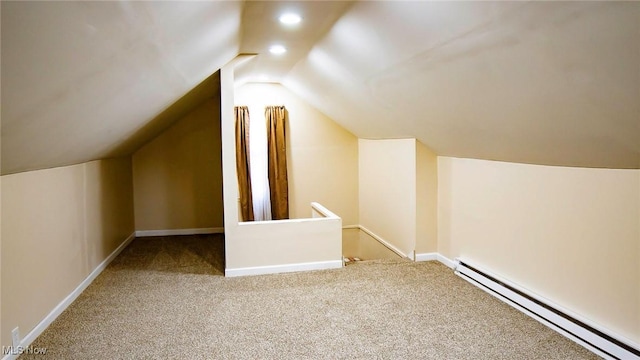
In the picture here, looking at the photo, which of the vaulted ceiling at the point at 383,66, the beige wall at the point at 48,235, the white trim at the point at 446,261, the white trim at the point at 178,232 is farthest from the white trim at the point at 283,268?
the white trim at the point at 178,232

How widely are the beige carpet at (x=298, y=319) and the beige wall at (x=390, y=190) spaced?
0.59 metres

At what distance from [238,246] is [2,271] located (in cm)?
192

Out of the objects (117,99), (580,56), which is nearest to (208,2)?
(117,99)

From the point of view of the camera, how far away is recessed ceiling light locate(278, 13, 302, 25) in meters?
2.85

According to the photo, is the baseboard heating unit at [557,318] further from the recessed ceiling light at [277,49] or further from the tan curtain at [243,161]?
the tan curtain at [243,161]

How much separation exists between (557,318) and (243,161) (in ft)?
13.2

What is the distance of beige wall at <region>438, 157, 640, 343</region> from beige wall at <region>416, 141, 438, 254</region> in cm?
42

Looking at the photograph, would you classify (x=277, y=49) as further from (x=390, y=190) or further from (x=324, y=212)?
(x=390, y=190)

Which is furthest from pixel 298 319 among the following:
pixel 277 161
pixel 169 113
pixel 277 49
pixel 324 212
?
pixel 277 161

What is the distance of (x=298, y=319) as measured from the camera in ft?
9.84

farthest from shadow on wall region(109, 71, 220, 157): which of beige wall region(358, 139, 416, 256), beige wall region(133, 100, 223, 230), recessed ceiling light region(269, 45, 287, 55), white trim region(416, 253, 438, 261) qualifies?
white trim region(416, 253, 438, 261)

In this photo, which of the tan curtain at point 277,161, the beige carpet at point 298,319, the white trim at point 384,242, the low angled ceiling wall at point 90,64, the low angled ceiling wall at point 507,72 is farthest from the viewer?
the tan curtain at point 277,161

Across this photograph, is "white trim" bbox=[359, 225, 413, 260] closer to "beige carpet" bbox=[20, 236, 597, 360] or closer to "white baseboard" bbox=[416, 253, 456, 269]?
"white baseboard" bbox=[416, 253, 456, 269]

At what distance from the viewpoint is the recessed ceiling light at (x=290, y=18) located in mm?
2850
